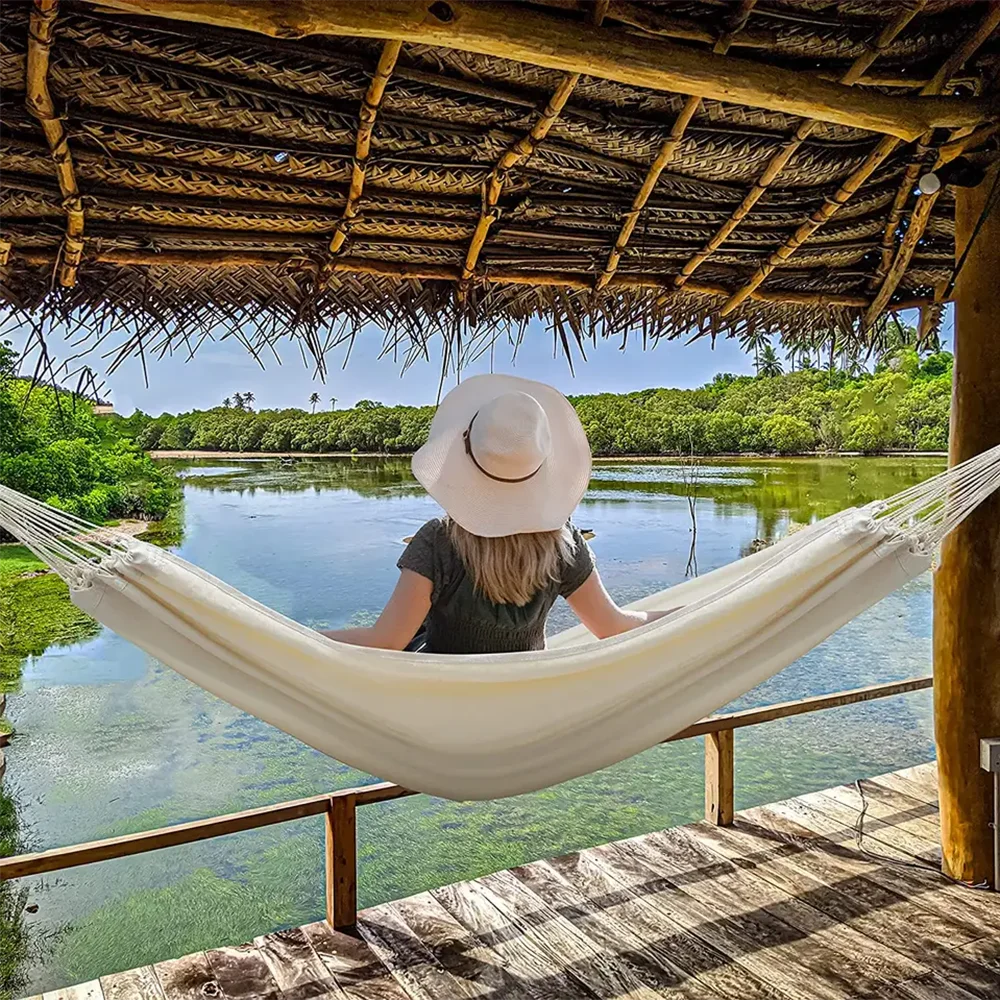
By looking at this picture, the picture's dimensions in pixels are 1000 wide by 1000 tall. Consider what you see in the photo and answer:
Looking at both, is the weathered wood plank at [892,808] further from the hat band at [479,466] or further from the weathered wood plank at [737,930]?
the hat band at [479,466]

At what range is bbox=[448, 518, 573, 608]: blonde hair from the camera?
4.33 feet

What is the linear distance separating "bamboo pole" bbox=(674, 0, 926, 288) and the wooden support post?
410 mm

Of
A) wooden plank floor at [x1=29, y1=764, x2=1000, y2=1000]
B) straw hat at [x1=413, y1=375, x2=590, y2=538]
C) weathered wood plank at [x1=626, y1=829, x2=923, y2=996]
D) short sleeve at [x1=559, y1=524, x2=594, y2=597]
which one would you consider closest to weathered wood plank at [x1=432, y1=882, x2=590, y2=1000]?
wooden plank floor at [x1=29, y1=764, x2=1000, y2=1000]

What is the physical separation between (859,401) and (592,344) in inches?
369

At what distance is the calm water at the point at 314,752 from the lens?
905cm

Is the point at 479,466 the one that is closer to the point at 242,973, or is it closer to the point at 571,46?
the point at 571,46

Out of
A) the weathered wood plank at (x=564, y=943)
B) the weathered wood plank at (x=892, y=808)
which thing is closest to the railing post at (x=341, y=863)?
the weathered wood plank at (x=564, y=943)

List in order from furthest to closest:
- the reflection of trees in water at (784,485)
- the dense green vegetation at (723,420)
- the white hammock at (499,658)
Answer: the reflection of trees in water at (784,485), the dense green vegetation at (723,420), the white hammock at (499,658)

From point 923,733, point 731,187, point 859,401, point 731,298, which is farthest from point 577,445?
point 923,733

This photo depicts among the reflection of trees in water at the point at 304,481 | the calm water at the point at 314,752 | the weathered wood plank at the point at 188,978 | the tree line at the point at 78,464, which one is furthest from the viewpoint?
the reflection of trees in water at the point at 304,481

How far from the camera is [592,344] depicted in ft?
7.72

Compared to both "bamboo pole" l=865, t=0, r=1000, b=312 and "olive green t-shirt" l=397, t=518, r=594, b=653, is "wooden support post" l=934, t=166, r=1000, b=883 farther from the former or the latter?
"olive green t-shirt" l=397, t=518, r=594, b=653

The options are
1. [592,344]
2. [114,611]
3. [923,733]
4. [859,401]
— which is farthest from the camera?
[923,733]

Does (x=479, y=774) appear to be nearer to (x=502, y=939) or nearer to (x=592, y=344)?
(x=502, y=939)
